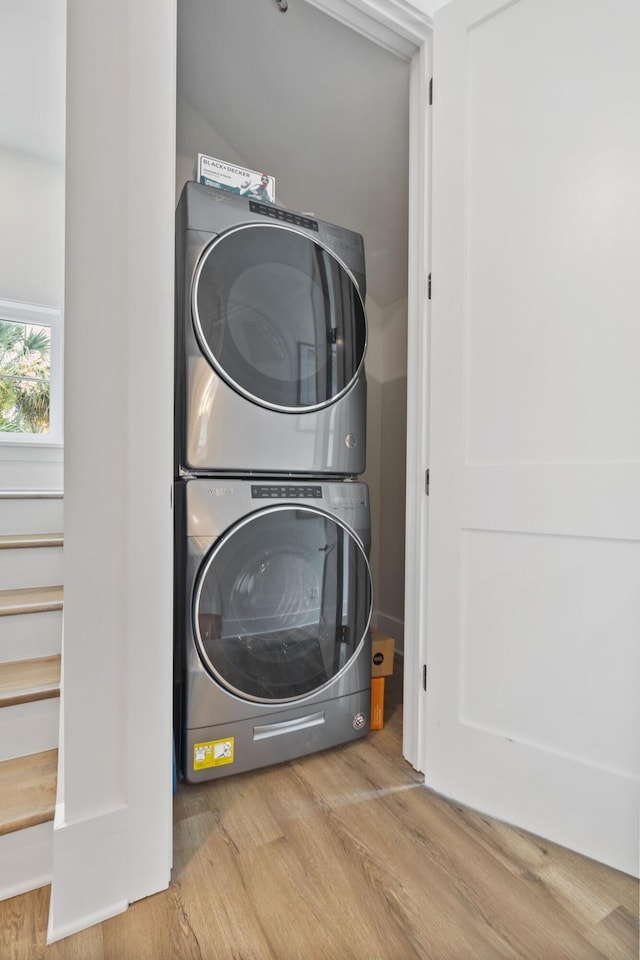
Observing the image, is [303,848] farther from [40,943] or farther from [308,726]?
[40,943]

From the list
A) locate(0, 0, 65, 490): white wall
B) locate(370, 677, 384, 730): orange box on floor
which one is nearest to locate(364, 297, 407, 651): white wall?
locate(370, 677, 384, 730): orange box on floor

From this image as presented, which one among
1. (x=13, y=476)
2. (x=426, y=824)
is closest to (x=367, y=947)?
(x=426, y=824)

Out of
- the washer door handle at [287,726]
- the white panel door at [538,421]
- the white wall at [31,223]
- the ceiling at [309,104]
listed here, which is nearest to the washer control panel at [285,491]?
the white panel door at [538,421]

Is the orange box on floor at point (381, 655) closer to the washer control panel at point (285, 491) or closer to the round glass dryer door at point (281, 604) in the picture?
the round glass dryer door at point (281, 604)

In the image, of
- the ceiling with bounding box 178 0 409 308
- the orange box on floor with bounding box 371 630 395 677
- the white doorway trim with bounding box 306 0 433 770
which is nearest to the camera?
the white doorway trim with bounding box 306 0 433 770

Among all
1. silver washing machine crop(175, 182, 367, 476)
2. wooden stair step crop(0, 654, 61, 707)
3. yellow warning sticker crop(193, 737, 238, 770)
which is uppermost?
silver washing machine crop(175, 182, 367, 476)

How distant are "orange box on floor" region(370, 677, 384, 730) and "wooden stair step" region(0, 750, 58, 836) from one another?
3.12 feet

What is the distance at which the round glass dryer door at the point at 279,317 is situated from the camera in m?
1.32

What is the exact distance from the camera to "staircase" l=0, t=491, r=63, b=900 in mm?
953

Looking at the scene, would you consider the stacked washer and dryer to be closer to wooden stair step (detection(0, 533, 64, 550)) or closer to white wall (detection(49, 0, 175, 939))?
white wall (detection(49, 0, 175, 939))

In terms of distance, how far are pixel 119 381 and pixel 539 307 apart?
0.99 metres

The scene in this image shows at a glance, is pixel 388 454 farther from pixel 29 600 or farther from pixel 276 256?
pixel 29 600

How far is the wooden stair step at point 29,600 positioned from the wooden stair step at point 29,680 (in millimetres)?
145

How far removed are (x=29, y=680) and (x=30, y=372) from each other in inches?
89.7
